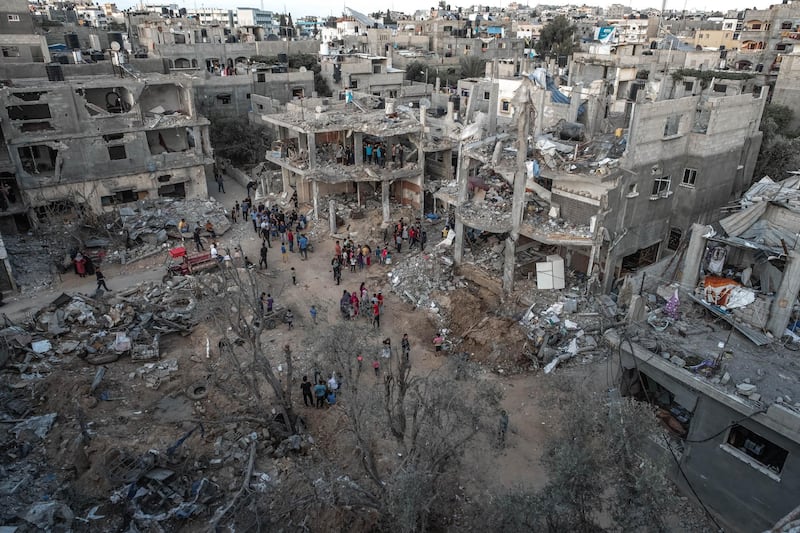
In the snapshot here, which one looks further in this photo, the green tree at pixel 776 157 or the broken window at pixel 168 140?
the broken window at pixel 168 140

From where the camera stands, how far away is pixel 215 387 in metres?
17.5

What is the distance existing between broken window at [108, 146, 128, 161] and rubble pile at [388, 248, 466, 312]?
16.7 metres

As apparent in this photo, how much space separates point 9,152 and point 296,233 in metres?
14.3

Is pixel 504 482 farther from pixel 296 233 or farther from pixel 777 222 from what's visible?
pixel 296 233

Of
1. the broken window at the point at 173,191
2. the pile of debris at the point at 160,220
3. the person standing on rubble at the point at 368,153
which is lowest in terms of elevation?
the pile of debris at the point at 160,220

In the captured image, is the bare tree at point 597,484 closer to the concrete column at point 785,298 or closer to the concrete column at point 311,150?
the concrete column at point 785,298

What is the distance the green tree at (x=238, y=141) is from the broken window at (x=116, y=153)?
11.0 m

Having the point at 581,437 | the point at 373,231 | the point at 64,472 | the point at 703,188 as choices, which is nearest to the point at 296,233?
the point at 373,231

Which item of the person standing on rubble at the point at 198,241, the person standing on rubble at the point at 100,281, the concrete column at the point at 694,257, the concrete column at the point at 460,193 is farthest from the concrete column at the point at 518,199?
the person standing on rubble at the point at 100,281

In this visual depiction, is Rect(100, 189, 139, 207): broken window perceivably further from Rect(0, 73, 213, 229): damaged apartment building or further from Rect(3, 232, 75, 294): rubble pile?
Rect(3, 232, 75, 294): rubble pile

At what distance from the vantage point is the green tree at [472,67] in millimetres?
61062

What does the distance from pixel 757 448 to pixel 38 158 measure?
1322 inches

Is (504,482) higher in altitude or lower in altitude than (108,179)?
lower

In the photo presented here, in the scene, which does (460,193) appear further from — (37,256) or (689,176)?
(37,256)
